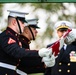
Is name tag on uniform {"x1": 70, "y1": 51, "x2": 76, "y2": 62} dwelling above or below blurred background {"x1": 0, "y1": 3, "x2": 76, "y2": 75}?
below

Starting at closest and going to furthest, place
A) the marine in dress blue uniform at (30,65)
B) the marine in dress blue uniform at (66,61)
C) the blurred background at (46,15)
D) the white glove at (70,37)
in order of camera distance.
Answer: the white glove at (70,37)
the marine in dress blue uniform at (30,65)
the marine in dress blue uniform at (66,61)
the blurred background at (46,15)

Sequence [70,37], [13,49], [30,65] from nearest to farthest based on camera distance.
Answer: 1. [13,49]
2. [70,37]
3. [30,65]

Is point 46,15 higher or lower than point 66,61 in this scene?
Result: higher

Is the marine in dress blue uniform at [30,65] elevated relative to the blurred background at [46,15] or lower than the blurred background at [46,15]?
lower

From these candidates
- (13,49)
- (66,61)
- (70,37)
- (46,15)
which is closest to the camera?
(13,49)

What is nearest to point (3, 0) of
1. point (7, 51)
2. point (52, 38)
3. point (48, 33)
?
point (7, 51)

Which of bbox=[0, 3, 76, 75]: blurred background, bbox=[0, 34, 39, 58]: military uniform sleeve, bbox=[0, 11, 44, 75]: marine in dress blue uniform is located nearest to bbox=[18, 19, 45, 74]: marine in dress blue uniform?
bbox=[0, 11, 44, 75]: marine in dress blue uniform

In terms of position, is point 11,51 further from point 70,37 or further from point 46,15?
point 46,15

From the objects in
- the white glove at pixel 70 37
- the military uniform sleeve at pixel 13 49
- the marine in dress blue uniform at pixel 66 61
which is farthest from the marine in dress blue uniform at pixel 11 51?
the marine in dress blue uniform at pixel 66 61

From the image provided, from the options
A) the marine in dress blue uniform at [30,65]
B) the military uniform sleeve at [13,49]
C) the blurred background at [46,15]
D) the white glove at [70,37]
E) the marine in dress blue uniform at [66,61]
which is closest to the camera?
the military uniform sleeve at [13,49]

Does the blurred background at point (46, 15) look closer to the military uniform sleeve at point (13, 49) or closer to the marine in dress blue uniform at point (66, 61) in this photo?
the marine in dress blue uniform at point (66, 61)

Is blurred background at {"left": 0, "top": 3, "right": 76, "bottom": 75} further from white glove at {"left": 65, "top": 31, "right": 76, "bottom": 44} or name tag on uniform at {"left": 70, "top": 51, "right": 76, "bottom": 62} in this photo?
white glove at {"left": 65, "top": 31, "right": 76, "bottom": 44}

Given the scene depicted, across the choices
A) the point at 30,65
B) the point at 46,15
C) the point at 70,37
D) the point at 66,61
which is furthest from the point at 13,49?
the point at 46,15

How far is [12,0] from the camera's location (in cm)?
660
